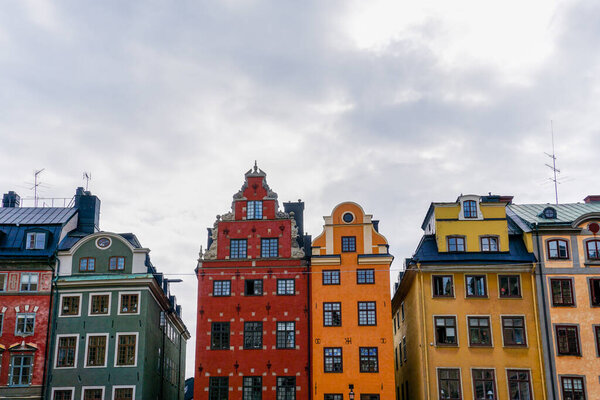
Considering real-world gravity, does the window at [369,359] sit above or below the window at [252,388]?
above

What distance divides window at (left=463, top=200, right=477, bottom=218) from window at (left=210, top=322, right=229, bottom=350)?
18859 millimetres

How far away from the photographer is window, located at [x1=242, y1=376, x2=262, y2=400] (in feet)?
160

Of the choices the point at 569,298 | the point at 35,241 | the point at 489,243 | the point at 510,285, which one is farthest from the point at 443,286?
the point at 35,241

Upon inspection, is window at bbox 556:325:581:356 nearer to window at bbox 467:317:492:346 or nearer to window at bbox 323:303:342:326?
window at bbox 467:317:492:346

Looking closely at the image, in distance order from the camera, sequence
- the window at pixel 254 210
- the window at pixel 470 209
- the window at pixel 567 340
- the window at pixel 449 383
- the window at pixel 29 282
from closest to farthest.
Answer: the window at pixel 449 383 → the window at pixel 567 340 → the window at pixel 29 282 → the window at pixel 470 209 → the window at pixel 254 210

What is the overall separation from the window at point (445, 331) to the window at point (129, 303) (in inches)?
819

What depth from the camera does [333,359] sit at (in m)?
49.4

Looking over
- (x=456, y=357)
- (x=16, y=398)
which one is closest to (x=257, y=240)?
(x=456, y=357)

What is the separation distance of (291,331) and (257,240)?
6.96 m

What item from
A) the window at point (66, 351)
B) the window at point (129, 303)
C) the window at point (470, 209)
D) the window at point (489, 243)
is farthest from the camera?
the window at point (470, 209)

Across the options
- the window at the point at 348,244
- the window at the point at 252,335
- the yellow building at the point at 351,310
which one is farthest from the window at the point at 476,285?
the window at the point at 252,335

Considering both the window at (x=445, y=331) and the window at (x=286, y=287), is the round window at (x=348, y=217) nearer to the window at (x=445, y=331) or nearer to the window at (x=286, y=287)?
the window at (x=286, y=287)

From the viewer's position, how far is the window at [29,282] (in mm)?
51531

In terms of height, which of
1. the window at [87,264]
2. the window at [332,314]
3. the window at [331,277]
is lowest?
the window at [332,314]
